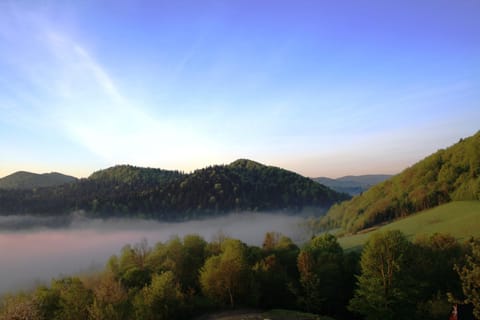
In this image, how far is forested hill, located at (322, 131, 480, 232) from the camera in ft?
404

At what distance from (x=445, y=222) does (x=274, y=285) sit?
62.8 m

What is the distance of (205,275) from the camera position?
208ft

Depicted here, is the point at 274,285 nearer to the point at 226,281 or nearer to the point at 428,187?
the point at 226,281

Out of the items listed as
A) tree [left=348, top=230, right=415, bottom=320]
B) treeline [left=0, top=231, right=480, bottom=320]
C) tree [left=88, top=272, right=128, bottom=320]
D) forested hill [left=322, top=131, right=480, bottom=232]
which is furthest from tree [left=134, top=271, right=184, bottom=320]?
forested hill [left=322, top=131, right=480, bottom=232]

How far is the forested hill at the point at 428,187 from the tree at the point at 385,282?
2991 inches

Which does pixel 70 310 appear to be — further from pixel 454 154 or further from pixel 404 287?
pixel 454 154

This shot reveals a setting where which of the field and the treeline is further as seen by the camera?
the field

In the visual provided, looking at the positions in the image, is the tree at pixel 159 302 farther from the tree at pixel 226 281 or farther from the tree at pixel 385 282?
the tree at pixel 385 282

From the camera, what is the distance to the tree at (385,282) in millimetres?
49812

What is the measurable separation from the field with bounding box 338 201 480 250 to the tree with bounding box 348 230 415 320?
38.4 metres

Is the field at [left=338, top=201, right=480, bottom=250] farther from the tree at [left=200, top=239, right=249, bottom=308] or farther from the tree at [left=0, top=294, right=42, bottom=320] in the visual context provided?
the tree at [left=0, top=294, right=42, bottom=320]

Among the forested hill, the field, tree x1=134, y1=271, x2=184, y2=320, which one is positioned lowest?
tree x1=134, y1=271, x2=184, y2=320

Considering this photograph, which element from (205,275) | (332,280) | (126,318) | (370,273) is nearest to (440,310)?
(370,273)

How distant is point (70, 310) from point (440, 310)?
172 feet
